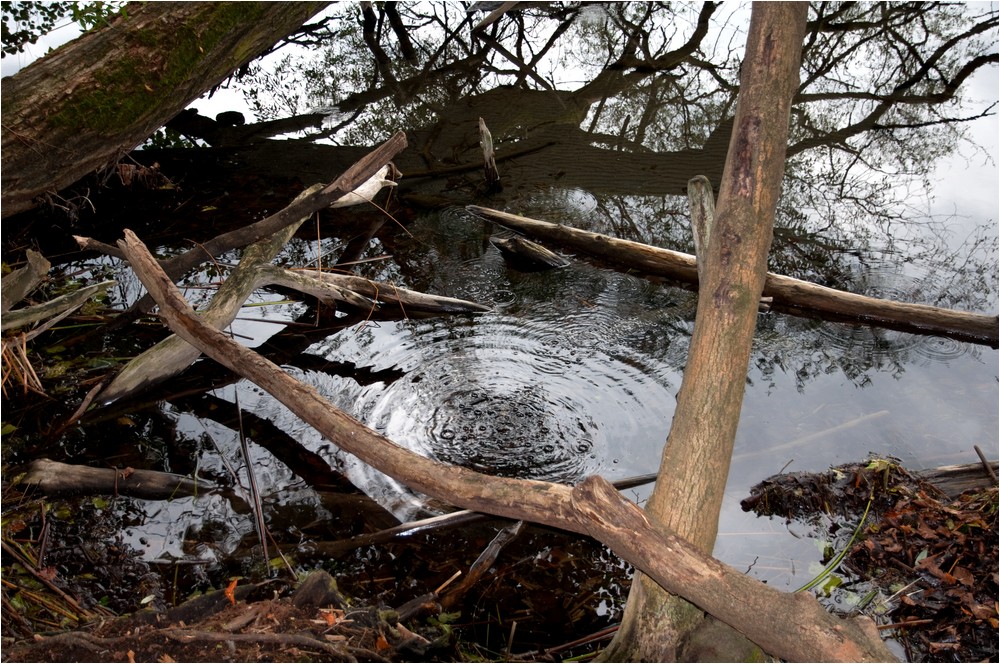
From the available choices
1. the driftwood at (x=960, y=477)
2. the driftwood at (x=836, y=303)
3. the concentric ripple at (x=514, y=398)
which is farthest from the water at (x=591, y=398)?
the driftwood at (x=960, y=477)

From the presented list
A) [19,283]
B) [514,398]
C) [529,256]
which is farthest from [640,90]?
[19,283]

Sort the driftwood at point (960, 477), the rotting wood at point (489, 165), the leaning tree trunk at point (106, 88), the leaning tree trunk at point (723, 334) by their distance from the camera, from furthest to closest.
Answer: the rotting wood at point (489, 165) < the leaning tree trunk at point (106, 88) < the driftwood at point (960, 477) < the leaning tree trunk at point (723, 334)

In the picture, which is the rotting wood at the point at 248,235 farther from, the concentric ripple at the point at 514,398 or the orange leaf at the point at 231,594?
the orange leaf at the point at 231,594

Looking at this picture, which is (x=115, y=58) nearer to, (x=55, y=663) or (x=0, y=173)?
(x=0, y=173)

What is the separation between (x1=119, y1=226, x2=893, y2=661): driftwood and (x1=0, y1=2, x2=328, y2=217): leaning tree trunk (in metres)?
3.37

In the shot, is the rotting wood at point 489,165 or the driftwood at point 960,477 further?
the rotting wood at point 489,165

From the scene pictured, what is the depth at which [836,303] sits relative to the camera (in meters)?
5.61

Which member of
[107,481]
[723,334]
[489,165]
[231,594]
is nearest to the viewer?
[231,594]

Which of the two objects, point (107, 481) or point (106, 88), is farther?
point (106, 88)

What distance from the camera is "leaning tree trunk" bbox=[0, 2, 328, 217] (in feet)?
16.9

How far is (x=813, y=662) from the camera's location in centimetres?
231

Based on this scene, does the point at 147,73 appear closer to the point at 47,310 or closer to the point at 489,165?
the point at 47,310

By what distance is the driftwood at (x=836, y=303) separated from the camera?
215 inches

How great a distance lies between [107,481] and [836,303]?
16.0 feet
